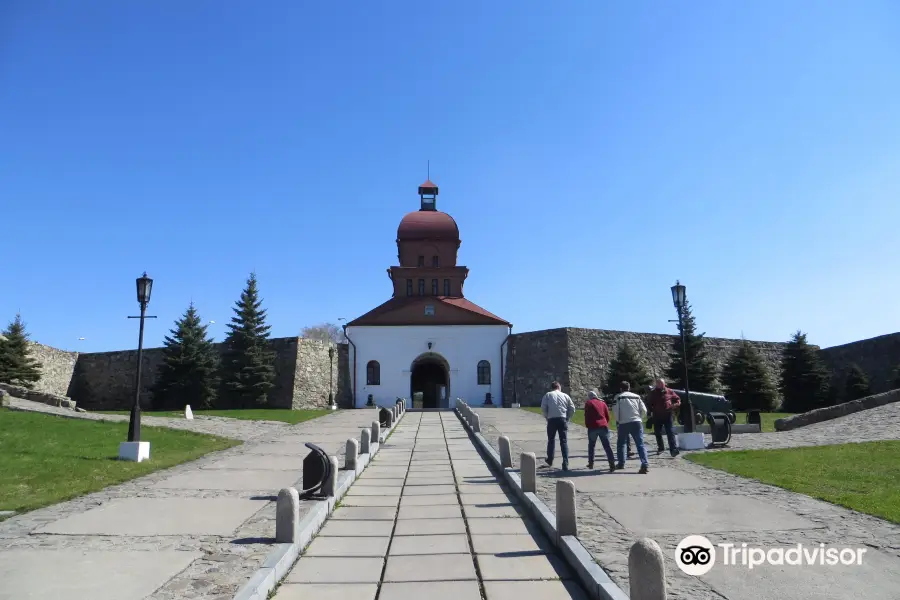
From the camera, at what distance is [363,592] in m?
4.84

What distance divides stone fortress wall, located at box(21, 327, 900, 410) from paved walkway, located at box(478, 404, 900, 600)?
80.5 ft

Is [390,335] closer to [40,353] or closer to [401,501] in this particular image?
[40,353]

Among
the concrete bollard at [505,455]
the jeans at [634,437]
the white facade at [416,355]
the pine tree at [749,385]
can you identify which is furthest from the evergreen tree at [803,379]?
the concrete bollard at [505,455]

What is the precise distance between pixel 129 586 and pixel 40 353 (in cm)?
3531

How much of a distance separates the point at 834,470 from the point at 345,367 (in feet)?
101

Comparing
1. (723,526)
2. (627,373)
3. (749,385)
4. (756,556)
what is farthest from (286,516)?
(749,385)

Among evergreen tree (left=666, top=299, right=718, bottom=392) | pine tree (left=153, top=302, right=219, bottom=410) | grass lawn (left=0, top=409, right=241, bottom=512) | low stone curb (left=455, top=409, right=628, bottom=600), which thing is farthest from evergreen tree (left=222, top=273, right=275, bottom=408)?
low stone curb (left=455, top=409, right=628, bottom=600)

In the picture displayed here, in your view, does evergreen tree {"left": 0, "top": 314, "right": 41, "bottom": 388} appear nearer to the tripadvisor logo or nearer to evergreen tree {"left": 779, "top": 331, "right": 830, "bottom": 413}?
the tripadvisor logo

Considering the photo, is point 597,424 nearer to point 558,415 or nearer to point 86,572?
point 558,415

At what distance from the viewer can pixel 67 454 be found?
12.1m

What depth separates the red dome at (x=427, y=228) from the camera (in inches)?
1623

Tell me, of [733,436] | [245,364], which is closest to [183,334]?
[245,364]

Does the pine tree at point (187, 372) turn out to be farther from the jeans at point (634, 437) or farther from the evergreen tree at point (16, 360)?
the jeans at point (634, 437)

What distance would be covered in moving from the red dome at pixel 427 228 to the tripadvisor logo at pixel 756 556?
1425 inches
